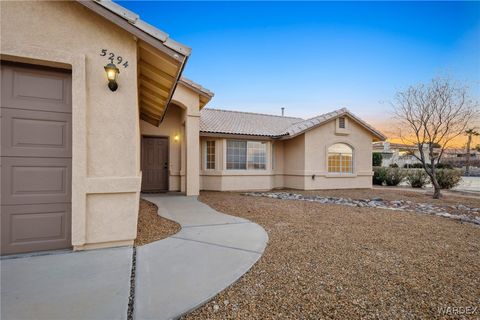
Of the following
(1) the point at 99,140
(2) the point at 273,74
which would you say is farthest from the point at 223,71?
(1) the point at 99,140

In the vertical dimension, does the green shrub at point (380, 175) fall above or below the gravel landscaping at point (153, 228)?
above

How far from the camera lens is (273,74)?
64.0 ft

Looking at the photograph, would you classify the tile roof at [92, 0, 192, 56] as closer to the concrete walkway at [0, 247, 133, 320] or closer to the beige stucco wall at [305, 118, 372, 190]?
the concrete walkway at [0, 247, 133, 320]

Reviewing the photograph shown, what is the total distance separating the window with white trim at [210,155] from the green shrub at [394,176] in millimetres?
14641

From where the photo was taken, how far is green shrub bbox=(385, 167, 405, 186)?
17.9m

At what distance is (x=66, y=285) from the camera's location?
272 centimetres

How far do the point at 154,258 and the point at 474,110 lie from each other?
15804 mm

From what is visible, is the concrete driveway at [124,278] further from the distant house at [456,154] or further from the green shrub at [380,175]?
the distant house at [456,154]

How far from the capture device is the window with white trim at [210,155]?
13008mm

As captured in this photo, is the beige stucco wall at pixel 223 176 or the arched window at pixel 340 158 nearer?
the beige stucco wall at pixel 223 176

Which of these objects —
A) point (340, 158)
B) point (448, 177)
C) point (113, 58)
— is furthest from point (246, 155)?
point (448, 177)

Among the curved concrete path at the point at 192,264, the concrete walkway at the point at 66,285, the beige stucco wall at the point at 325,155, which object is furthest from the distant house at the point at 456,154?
the concrete walkway at the point at 66,285

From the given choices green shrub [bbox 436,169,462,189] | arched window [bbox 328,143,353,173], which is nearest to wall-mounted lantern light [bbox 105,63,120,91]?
arched window [bbox 328,143,353,173]

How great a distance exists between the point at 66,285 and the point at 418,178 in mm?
20684
